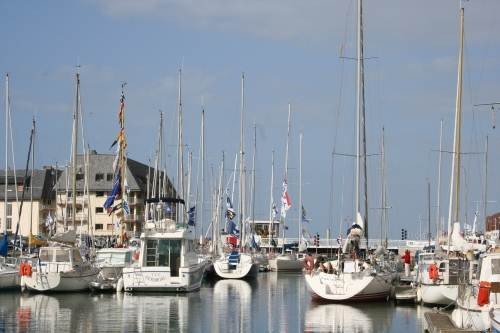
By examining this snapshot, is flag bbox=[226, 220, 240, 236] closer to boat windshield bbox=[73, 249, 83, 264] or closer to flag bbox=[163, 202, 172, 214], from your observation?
flag bbox=[163, 202, 172, 214]

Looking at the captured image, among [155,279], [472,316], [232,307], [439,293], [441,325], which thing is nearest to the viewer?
[472,316]

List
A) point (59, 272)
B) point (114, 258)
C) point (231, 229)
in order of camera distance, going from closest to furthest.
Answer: point (59, 272)
point (114, 258)
point (231, 229)

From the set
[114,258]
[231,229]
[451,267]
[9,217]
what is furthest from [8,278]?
[9,217]

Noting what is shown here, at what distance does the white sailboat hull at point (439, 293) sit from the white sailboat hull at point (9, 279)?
23.7 m

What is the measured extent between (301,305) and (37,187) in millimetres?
85093

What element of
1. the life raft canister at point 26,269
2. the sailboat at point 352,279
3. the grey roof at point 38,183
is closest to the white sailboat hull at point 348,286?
the sailboat at point 352,279

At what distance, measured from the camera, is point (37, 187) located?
130 metres

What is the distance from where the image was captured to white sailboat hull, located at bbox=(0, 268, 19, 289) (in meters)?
55.3

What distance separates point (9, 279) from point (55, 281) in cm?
369

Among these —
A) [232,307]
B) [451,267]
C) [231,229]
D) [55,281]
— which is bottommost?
[232,307]

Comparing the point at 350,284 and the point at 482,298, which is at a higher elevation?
the point at 482,298

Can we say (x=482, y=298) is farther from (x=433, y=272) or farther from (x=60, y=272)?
(x=60, y=272)

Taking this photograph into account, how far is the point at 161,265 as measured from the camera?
52969mm

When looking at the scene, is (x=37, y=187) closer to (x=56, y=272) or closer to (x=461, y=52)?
(x=56, y=272)
